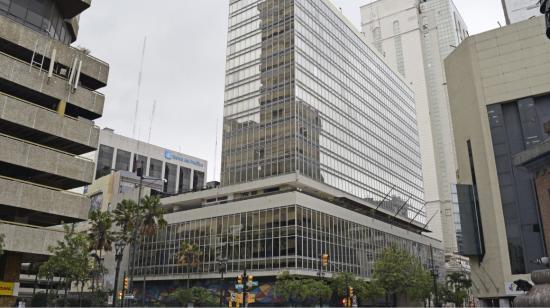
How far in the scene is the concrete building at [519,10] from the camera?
7506 centimetres

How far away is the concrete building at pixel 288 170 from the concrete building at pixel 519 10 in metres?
31.8

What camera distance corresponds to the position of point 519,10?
76312mm

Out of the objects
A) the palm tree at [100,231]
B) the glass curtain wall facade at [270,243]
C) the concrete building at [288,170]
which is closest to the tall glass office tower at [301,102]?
the concrete building at [288,170]

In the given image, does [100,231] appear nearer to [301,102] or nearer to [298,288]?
[298,288]

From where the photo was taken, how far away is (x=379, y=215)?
3851 inches

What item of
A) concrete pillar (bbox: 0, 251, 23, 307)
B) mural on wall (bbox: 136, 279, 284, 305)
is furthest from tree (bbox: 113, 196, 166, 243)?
mural on wall (bbox: 136, 279, 284, 305)

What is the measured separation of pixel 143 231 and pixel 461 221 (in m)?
41.6

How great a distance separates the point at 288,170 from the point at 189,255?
2075 cm

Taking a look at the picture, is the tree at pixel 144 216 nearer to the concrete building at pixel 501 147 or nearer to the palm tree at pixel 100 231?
the palm tree at pixel 100 231

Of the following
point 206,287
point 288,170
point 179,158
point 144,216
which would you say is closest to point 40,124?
point 144,216

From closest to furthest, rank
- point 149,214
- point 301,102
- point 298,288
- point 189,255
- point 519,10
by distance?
point 149,214, point 298,288, point 189,255, point 519,10, point 301,102

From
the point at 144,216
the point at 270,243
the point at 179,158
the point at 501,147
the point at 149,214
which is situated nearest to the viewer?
the point at 144,216

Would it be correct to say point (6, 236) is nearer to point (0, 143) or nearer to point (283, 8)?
point (0, 143)

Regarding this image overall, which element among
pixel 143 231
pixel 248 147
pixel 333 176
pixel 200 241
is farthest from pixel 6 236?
pixel 333 176
